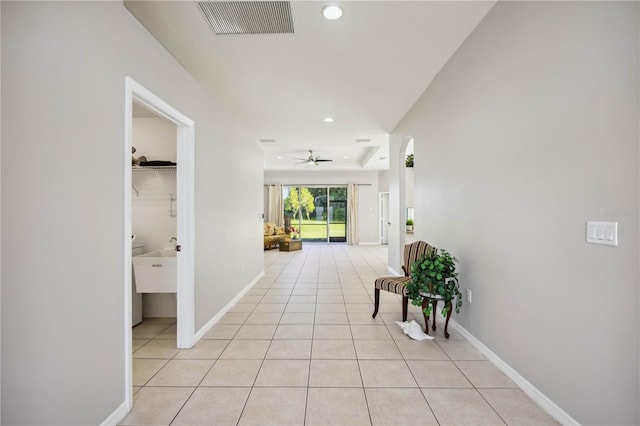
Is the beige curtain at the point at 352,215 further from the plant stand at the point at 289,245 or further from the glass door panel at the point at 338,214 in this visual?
the plant stand at the point at 289,245

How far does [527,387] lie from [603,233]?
46.3 inches

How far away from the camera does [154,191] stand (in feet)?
11.5

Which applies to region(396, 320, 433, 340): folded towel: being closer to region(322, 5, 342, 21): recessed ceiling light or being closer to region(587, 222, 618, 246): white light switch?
region(587, 222, 618, 246): white light switch

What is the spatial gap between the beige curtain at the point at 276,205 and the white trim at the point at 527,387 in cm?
864

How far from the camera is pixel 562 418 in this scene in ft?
5.62

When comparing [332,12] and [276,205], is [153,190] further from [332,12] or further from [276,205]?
[276,205]

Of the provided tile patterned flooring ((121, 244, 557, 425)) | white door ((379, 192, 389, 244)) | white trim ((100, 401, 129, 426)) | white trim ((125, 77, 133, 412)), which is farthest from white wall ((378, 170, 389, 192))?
white trim ((100, 401, 129, 426))

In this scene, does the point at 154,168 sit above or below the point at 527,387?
above

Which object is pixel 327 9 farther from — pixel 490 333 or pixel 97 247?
pixel 490 333

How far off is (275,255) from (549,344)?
726 cm

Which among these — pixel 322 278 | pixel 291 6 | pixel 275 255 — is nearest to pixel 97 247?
pixel 291 6

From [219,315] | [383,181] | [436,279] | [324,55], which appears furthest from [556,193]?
[383,181]

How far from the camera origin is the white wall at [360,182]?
36.2ft

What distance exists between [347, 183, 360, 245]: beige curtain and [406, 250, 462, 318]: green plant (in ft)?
26.2
